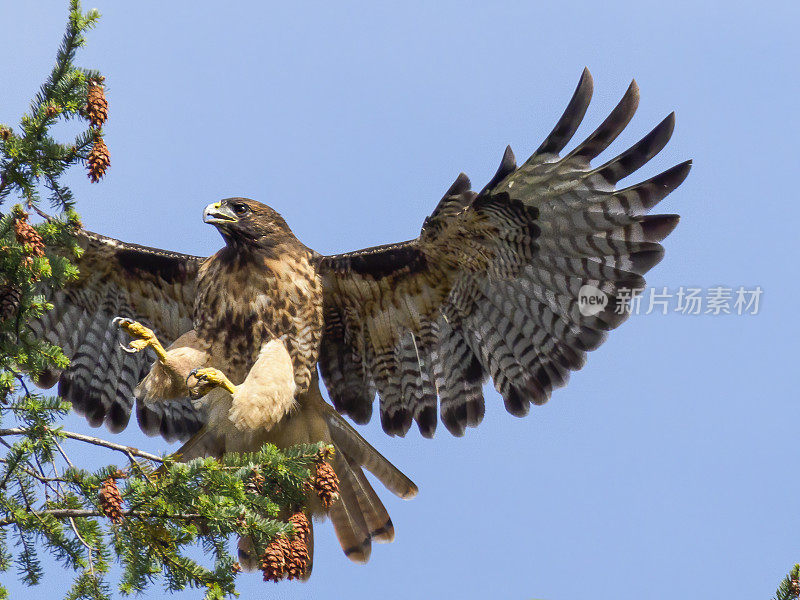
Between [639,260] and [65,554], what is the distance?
380 cm

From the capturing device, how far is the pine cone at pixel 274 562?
211 inches

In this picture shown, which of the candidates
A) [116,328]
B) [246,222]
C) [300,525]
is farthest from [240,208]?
[300,525]

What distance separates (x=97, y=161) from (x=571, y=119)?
2.74m

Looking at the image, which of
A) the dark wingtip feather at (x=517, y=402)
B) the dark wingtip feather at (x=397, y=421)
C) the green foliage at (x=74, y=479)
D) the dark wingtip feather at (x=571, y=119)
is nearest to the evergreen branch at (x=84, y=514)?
the green foliage at (x=74, y=479)

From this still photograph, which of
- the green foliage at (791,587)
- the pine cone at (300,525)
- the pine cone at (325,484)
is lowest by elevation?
the green foliage at (791,587)

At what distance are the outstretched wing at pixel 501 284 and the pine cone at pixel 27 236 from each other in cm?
242

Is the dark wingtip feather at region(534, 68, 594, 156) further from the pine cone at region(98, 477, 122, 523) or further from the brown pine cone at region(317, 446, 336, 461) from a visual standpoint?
the pine cone at region(98, 477, 122, 523)

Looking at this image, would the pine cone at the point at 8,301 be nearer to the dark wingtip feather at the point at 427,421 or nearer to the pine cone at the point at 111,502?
the pine cone at the point at 111,502

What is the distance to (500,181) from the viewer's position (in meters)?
6.31

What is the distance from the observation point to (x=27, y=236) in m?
5.12

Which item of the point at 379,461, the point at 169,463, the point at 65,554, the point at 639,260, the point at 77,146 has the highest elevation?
the point at 639,260

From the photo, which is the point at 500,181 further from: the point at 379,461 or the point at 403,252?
the point at 379,461

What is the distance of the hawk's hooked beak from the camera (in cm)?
697

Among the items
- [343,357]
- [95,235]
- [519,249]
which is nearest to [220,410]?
[343,357]
